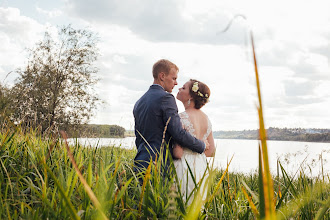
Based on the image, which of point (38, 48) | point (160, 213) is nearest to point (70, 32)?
point (38, 48)

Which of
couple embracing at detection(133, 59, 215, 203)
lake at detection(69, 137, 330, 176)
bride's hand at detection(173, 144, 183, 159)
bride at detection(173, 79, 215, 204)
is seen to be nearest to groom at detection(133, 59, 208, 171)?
couple embracing at detection(133, 59, 215, 203)

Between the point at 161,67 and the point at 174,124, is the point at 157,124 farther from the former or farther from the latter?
the point at 161,67

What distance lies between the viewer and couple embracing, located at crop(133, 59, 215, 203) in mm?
4133

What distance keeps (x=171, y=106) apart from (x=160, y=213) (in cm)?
212

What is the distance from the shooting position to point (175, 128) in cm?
404

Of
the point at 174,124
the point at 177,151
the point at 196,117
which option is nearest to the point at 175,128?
the point at 174,124

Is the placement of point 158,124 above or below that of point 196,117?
below

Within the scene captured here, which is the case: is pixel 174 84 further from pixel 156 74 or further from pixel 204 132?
pixel 204 132

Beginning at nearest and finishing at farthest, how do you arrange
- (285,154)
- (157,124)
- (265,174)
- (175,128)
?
1. (265,174)
2. (175,128)
3. (157,124)
4. (285,154)

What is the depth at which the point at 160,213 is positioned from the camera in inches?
90.7

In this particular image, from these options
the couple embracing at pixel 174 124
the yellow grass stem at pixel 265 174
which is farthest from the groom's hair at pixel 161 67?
the yellow grass stem at pixel 265 174

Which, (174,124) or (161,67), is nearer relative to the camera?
(174,124)

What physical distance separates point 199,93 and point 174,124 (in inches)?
37.2

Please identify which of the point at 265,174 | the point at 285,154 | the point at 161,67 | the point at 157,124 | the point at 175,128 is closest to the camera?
the point at 265,174
